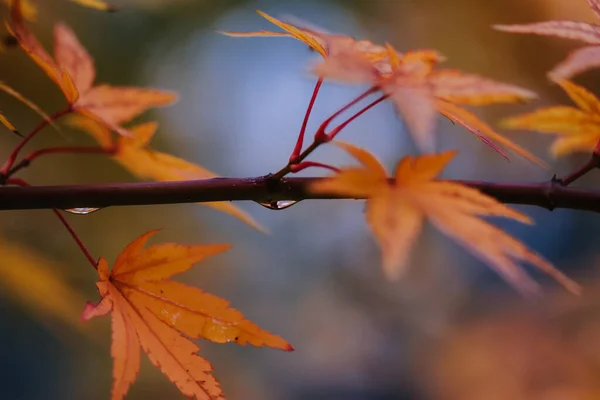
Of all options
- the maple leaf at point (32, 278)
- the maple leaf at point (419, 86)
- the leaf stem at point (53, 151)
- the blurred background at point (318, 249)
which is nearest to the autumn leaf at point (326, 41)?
the maple leaf at point (419, 86)

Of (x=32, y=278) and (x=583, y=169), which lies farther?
(x=32, y=278)

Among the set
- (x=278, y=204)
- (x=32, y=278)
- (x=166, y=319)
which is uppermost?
(x=278, y=204)

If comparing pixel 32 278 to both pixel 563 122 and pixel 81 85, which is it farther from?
pixel 563 122

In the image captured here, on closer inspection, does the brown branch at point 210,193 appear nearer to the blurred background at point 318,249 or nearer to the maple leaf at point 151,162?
the maple leaf at point 151,162

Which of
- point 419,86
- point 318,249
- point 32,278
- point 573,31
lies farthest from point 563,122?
point 318,249

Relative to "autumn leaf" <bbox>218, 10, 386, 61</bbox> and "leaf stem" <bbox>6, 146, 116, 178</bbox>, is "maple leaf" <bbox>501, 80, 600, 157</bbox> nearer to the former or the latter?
"autumn leaf" <bbox>218, 10, 386, 61</bbox>
